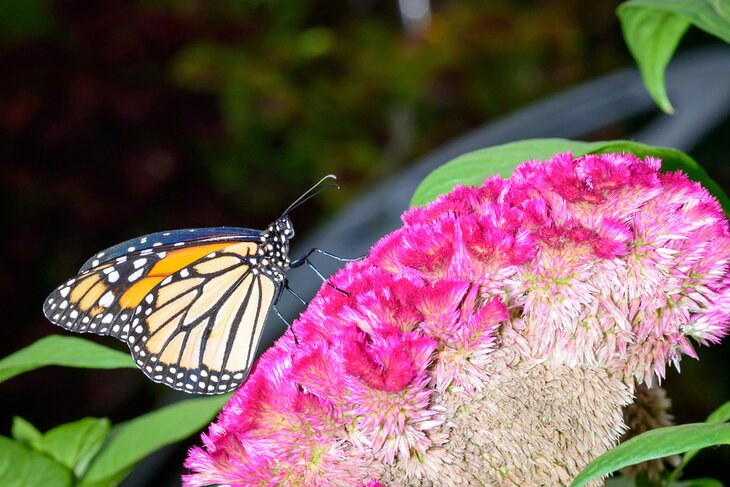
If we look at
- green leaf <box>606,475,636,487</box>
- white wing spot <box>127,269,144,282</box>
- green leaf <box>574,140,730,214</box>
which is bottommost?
green leaf <box>606,475,636,487</box>

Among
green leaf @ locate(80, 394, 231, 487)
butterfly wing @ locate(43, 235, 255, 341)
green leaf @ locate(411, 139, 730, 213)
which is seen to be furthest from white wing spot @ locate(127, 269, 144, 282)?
green leaf @ locate(411, 139, 730, 213)

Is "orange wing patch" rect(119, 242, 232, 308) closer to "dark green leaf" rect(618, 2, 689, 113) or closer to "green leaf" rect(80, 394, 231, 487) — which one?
"green leaf" rect(80, 394, 231, 487)

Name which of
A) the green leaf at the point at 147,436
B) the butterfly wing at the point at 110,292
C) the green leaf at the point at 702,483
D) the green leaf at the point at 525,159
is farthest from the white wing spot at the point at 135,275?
the green leaf at the point at 702,483

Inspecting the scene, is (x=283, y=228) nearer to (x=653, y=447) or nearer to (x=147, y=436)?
(x=147, y=436)

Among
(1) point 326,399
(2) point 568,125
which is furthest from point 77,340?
(2) point 568,125

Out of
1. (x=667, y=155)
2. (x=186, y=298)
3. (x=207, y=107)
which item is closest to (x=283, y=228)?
(x=186, y=298)

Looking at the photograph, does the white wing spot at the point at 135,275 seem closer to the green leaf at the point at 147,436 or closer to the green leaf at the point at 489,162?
the green leaf at the point at 147,436

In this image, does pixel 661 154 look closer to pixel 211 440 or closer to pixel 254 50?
pixel 211 440
